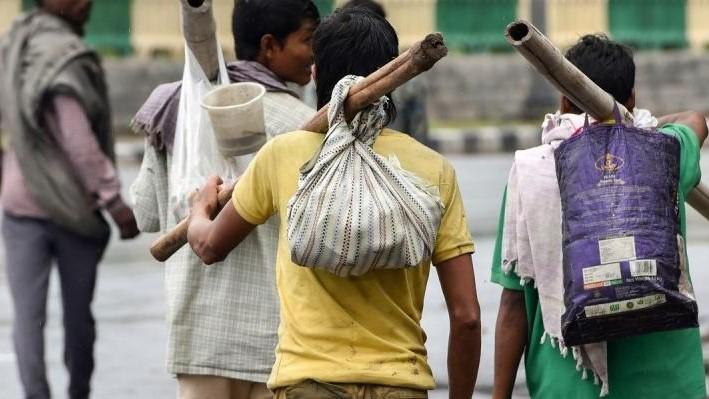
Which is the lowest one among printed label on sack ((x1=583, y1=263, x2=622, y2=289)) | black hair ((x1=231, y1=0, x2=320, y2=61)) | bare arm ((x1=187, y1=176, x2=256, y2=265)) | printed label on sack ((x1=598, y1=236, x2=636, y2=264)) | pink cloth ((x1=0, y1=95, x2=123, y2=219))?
pink cloth ((x1=0, y1=95, x2=123, y2=219))

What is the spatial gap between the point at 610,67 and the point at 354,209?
949mm

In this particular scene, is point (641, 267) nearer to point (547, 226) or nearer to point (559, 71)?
point (547, 226)

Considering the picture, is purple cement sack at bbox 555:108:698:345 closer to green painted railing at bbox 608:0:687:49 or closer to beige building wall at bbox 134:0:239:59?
beige building wall at bbox 134:0:239:59

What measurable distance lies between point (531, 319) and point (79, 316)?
9.26 feet

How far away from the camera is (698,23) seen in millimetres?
24547

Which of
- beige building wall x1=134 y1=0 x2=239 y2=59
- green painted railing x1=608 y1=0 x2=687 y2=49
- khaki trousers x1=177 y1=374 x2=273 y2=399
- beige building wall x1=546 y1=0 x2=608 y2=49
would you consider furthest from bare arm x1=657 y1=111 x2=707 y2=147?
green painted railing x1=608 y1=0 x2=687 y2=49

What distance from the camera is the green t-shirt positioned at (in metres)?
4.05

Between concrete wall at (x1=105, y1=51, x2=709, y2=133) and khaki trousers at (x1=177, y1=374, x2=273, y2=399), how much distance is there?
1823 centimetres

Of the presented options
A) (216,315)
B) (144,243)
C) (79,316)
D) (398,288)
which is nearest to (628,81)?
(398,288)

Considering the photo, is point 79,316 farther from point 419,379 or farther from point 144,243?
point 144,243

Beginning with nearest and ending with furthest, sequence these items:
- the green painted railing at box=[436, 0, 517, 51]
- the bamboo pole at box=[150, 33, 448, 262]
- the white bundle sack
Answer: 1. the bamboo pole at box=[150, 33, 448, 262]
2. the white bundle sack
3. the green painted railing at box=[436, 0, 517, 51]

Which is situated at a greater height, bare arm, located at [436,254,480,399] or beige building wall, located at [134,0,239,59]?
bare arm, located at [436,254,480,399]

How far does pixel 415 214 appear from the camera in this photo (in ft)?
11.4

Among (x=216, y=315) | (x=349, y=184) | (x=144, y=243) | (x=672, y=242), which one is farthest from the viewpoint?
(x=144, y=243)
